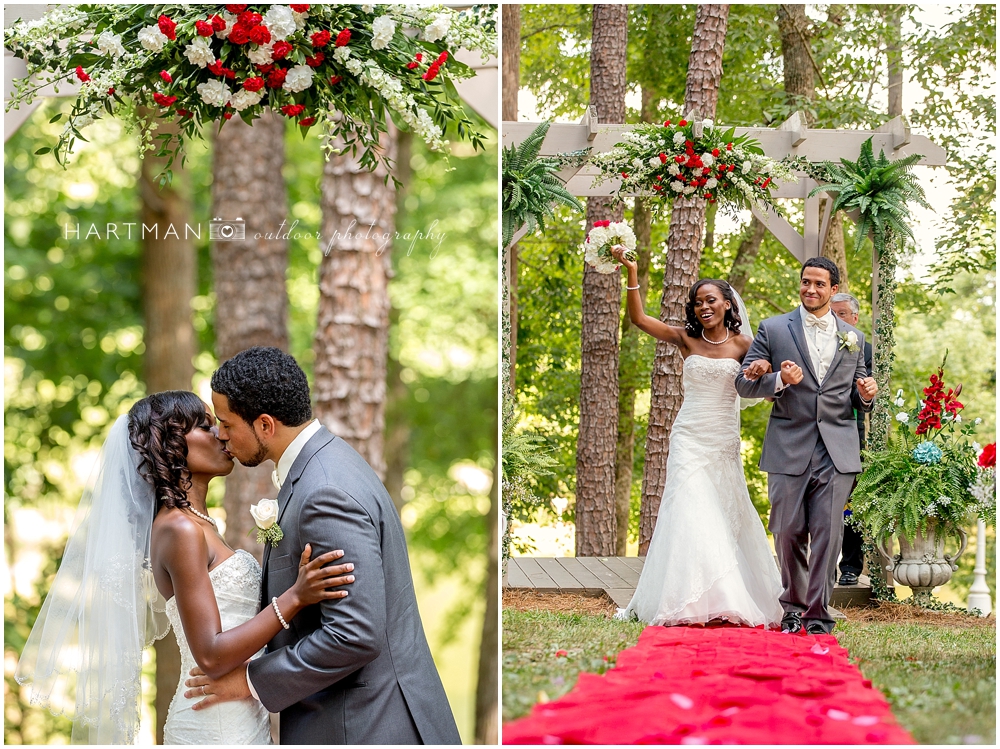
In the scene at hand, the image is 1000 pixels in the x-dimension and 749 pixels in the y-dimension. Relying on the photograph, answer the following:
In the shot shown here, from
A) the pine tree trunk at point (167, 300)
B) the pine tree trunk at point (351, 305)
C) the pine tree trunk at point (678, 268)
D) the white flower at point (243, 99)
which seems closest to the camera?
the white flower at point (243, 99)

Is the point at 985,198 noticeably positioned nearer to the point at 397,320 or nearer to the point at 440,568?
the point at 397,320

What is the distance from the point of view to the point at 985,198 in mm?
8328

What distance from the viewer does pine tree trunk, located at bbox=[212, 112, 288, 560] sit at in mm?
6199

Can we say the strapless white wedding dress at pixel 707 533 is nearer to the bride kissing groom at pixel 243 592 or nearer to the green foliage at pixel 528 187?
the green foliage at pixel 528 187

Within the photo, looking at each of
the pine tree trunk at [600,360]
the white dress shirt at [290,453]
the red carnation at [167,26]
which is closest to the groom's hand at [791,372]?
the white dress shirt at [290,453]

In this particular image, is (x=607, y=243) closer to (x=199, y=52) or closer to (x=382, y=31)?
(x=382, y=31)

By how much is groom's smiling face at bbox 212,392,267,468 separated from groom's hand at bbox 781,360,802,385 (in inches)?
101

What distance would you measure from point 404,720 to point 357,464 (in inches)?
32.6

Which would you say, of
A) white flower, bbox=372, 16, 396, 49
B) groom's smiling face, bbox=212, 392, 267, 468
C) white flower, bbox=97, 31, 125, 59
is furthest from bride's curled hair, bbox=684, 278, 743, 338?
white flower, bbox=97, 31, 125, 59

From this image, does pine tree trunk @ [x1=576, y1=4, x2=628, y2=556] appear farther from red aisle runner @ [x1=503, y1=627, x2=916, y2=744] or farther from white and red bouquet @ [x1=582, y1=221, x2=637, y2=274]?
red aisle runner @ [x1=503, y1=627, x2=916, y2=744]

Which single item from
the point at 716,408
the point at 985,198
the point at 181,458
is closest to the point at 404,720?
the point at 181,458

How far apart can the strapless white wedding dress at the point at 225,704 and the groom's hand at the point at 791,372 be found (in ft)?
8.63

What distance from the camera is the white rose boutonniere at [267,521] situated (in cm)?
268

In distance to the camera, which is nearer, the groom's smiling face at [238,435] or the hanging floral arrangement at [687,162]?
the groom's smiling face at [238,435]
